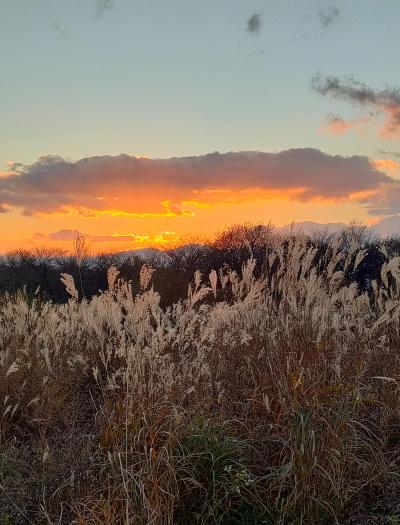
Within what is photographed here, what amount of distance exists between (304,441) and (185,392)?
3.26 ft

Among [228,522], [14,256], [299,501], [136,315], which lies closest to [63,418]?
[136,315]

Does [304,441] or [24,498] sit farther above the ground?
[304,441]

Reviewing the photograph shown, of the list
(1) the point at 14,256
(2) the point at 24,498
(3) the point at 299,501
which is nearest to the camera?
(3) the point at 299,501

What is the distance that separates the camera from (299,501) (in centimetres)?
372

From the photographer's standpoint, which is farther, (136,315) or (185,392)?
(136,315)

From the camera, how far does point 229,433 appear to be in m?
4.36

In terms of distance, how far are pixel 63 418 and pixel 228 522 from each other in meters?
2.10

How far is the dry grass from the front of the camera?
12.3 ft

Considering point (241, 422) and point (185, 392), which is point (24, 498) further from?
point (241, 422)

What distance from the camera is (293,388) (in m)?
4.36

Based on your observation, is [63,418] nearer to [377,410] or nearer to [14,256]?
[377,410]

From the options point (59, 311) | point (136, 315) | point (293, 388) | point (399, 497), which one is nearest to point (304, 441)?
point (293, 388)

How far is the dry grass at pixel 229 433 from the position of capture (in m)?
3.76

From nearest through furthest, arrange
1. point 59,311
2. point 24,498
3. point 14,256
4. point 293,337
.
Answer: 1. point 24,498
2. point 293,337
3. point 59,311
4. point 14,256
